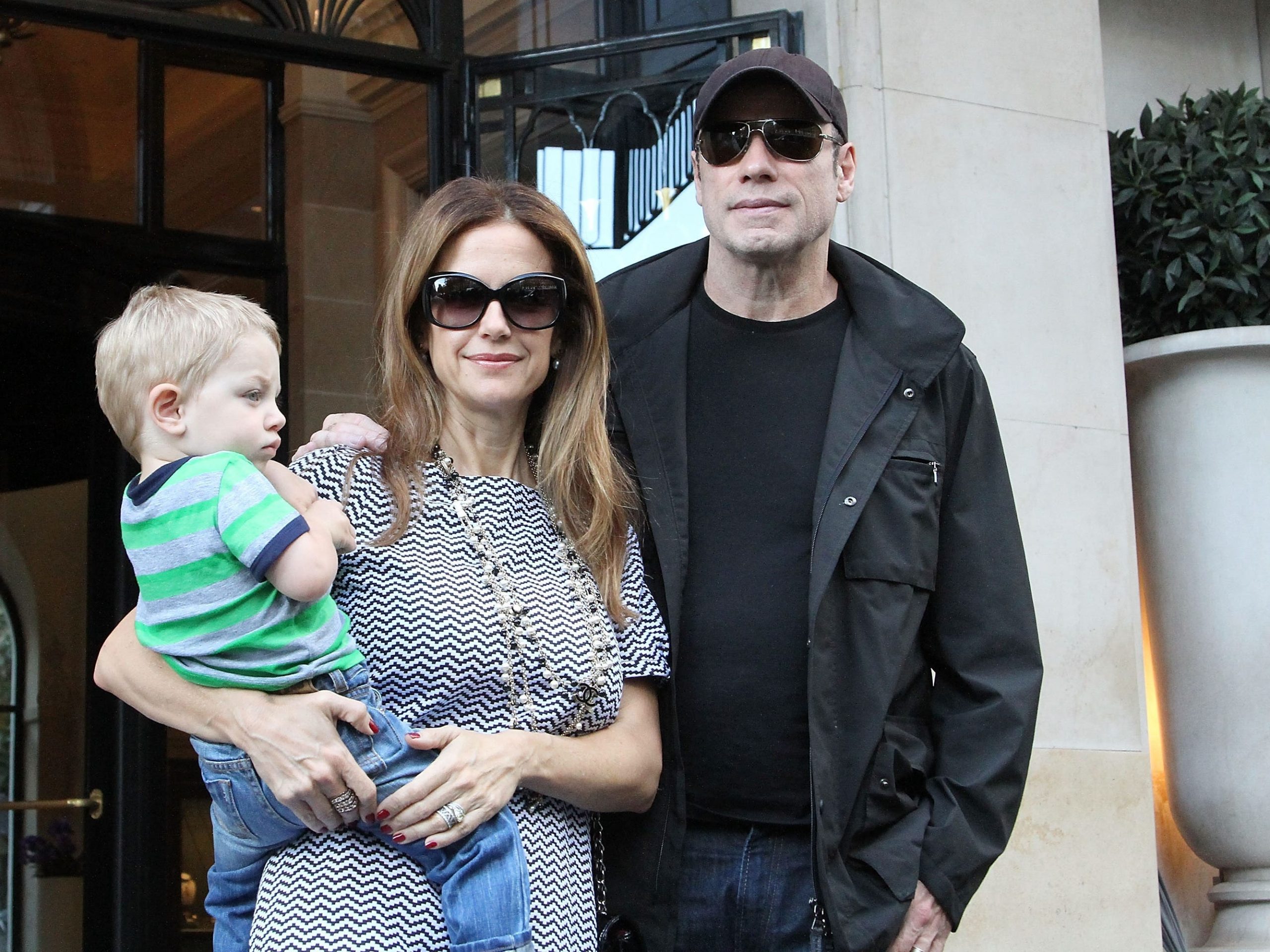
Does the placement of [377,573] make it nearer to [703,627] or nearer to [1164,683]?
[703,627]

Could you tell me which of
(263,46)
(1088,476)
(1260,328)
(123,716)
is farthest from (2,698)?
(1260,328)

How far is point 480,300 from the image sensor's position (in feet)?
8.55

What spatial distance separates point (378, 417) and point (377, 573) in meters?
0.36

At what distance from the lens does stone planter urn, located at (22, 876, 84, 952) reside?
24.2ft

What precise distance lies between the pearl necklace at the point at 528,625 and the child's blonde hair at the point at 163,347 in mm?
429

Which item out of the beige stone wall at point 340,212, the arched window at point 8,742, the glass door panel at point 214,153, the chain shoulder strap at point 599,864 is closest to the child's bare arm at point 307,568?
the chain shoulder strap at point 599,864

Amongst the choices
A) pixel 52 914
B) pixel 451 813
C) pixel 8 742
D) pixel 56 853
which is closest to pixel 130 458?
pixel 8 742

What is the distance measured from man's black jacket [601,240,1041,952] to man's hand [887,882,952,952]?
2 centimetres

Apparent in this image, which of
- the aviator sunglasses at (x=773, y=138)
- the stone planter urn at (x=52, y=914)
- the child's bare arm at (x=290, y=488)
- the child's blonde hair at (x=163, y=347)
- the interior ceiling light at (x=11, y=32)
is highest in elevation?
the interior ceiling light at (x=11, y=32)

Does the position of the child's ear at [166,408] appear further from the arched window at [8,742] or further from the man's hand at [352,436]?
the arched window at [8,742]

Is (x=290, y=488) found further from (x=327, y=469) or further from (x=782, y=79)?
(x=782, y=79)

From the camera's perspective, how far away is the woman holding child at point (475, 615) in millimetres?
2303

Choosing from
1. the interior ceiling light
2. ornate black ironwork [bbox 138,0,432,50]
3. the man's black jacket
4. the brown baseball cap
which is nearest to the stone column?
ornate black ironwork [bbox 138,0,432,50]

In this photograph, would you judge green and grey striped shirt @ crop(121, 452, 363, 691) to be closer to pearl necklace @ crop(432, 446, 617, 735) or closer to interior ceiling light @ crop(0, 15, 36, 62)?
pearl necklace @ crop(432, 446, 617, 735)
